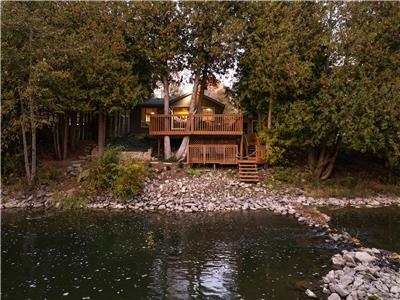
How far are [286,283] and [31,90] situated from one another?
1455 cm

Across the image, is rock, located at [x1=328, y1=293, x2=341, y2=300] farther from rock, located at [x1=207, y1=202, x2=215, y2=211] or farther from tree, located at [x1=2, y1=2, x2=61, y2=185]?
tree, located at [x1=2, y1=2, x2=61, y2=185]

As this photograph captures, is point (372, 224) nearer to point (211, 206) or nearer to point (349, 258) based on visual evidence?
point (349, 258)

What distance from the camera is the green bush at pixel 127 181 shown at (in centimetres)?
1845

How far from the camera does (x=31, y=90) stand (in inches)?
679

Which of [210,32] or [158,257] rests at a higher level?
[210,32]

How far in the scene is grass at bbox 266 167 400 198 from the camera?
20844 mm

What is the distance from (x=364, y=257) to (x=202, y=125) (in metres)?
14.7

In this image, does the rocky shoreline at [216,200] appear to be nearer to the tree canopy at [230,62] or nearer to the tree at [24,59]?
the tree canopy at [230,62]

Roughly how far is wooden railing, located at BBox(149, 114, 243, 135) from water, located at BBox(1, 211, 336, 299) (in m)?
8.18

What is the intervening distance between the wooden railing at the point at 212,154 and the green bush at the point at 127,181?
15.7ft

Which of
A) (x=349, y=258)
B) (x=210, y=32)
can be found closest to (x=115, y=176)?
(x=210, y=32)

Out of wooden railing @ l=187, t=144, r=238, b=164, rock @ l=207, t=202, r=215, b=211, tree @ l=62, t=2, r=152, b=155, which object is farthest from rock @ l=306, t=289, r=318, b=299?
tree @ l=62, t=2, r=152, b=155

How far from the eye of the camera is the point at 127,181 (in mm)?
18484

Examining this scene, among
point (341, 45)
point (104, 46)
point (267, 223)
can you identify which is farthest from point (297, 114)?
point (104, 46)
